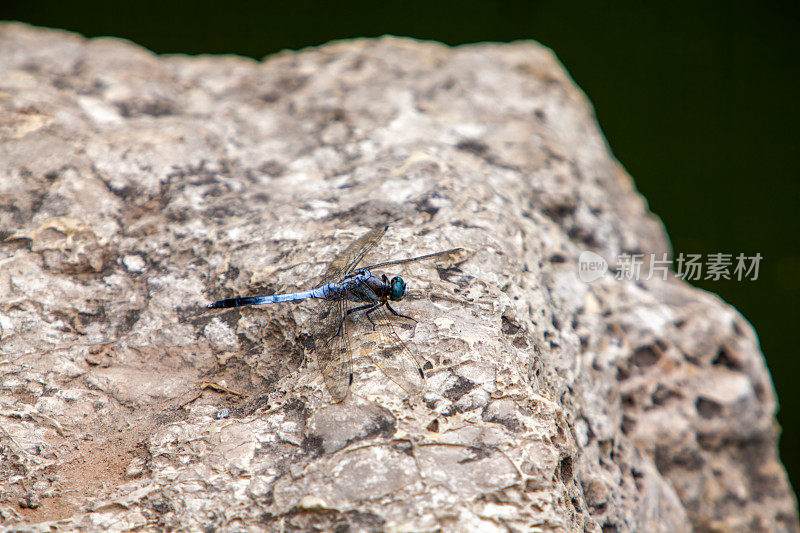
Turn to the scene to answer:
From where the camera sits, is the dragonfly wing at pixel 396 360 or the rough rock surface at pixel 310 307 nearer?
A: the rough rock surface at pixel 310 307

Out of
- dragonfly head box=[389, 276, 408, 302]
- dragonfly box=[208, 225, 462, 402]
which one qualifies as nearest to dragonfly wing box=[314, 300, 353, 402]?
dragonfly box=[208, 225, 462, 402]

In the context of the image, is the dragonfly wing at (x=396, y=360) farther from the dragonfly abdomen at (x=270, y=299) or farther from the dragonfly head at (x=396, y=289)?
the dragonfly abdomen at (x=270, y=299)

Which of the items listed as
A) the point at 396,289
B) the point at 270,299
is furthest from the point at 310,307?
the point at 396,289

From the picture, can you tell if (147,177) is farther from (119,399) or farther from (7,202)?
(119,399)

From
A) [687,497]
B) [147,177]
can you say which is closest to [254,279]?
[147,177]

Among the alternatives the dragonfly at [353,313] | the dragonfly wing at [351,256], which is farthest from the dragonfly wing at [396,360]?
the dragonfly wing at [351,256]
